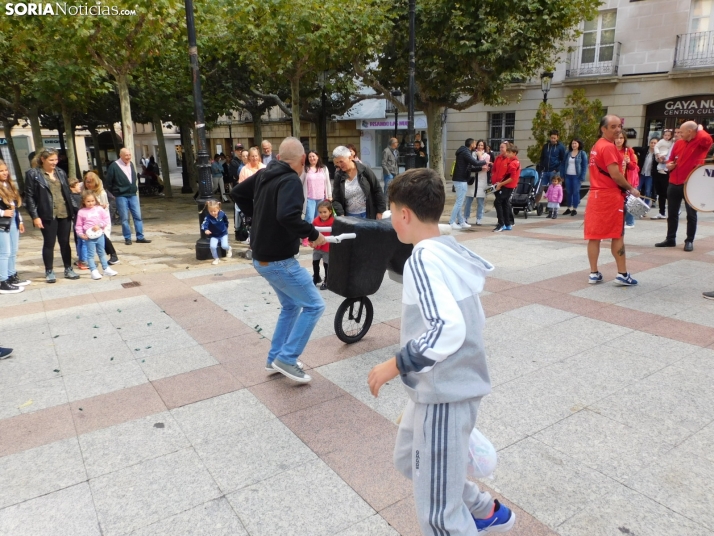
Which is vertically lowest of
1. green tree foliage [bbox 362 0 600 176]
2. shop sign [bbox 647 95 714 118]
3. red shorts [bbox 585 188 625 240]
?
red shorts [bbox 585 188 625 240]

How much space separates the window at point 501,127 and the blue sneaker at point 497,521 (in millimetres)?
24285

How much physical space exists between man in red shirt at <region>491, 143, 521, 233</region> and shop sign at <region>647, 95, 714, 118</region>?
13031 millimetres

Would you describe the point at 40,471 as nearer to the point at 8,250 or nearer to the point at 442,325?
the point at 442,325

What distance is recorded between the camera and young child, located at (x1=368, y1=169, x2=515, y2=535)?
5.98 feet

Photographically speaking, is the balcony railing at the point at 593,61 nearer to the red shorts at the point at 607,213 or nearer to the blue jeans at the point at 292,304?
the red shorts at the point at 607,213

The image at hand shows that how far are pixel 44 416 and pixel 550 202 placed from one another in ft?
37.3

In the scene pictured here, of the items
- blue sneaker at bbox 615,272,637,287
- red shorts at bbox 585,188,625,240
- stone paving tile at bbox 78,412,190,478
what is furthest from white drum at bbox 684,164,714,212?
stone paving tile at bbox 78,412,190,478

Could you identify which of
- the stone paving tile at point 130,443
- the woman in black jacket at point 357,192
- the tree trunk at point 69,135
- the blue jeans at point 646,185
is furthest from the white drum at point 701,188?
the tree trunk at point 69,135

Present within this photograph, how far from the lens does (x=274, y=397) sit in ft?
12.9

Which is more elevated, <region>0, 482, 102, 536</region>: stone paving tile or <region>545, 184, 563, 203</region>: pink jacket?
<region>545, 184, 563, 203</region>: pink jacket

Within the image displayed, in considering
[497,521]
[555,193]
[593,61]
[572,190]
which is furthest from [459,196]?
[593,61]

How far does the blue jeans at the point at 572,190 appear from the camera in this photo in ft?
42.3

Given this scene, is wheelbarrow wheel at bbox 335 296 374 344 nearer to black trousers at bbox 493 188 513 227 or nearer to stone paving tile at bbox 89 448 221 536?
stone paving tile at bbox 89 448 221 536

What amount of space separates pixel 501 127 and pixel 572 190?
13.2 m
